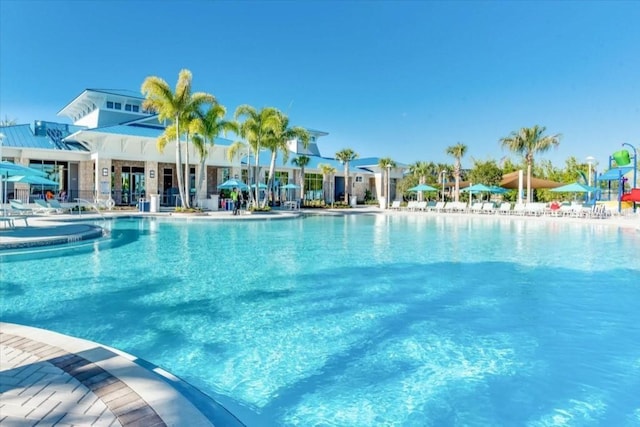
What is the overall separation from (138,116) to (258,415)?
1420 inches

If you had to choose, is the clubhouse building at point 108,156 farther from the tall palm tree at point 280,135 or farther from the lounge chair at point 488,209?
the lounge chair at point 488,209

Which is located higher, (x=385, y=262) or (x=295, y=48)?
(x=295, y=48)

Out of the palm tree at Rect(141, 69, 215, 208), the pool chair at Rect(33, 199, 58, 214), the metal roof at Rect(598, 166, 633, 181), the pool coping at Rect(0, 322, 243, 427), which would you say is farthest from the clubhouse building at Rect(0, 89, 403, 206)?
the metal roof at Rect(598, 166, 633, 181)

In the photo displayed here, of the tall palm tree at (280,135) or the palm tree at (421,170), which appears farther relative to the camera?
the palm tree at (421,170)

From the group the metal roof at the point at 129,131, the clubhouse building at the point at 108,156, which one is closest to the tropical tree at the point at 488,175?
the clubhouse building at the point at 108,156

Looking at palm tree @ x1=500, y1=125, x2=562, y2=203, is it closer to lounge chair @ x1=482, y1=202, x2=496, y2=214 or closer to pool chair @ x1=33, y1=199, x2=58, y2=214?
lounge chair @ x1=482, y1=202, x2=496, y2=214

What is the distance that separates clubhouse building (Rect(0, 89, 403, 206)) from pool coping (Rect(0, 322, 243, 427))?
79.4 feet

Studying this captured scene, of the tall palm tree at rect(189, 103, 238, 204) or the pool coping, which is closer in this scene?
the pool coping

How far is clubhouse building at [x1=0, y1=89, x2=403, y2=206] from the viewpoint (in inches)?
1052

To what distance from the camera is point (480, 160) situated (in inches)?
2275

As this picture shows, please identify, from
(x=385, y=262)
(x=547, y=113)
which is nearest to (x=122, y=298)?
(x=385, y=262)

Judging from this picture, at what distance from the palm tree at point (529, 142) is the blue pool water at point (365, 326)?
26.9 meters

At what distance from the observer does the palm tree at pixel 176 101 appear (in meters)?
24.0

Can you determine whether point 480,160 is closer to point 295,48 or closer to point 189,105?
point 295,48
